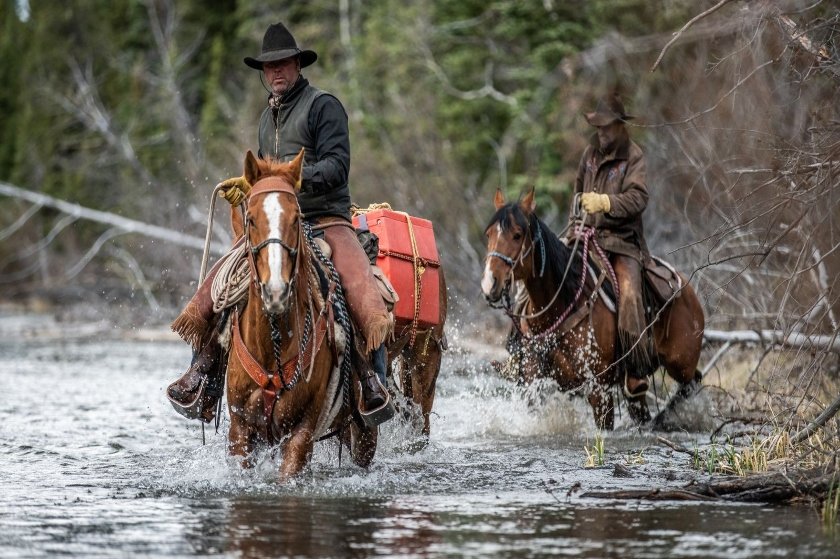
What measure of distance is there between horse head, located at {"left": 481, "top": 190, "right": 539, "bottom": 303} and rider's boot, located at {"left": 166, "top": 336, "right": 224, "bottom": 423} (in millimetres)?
2851

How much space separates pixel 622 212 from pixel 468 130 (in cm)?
1993

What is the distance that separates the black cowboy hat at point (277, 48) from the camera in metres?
9.39

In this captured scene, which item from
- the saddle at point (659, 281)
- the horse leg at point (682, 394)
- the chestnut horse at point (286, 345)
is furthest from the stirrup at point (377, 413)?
the horse leg at point (682, 394)

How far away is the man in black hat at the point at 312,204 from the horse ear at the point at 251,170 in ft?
2.33

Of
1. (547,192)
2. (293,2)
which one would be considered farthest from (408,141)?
(293,2)

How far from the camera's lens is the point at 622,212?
12469 mm

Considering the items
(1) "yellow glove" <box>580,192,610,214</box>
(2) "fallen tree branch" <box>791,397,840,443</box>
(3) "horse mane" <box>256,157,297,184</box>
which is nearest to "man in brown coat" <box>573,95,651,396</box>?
(1) "yellow glove" <box>580,192,610,214</box>

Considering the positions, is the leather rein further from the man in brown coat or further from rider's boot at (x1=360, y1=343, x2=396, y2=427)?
rider's boot at (x1=360, y1=343, x2=396, y2=427)

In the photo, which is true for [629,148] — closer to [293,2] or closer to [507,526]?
[507,526]

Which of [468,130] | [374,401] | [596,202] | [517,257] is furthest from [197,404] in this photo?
[468,130]

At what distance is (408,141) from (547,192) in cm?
506

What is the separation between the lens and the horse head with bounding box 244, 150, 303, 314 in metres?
7.79

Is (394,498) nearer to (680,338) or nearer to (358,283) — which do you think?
(358,283)

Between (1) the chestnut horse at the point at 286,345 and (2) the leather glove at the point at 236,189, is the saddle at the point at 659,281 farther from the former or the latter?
(2) the leather glove at the point at 236,189
